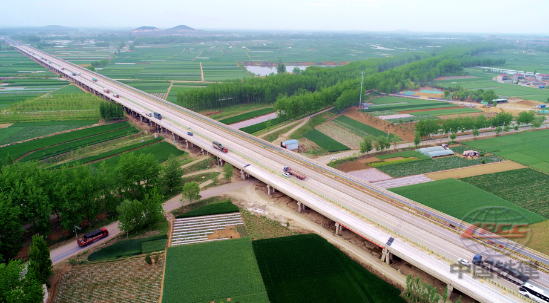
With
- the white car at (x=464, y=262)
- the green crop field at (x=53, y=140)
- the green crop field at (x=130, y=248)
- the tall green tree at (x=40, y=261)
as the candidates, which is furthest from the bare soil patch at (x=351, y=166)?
the green crop field at (x=53, y=140)

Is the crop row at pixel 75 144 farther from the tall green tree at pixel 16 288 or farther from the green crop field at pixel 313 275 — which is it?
the green crop field at pixel 313 275

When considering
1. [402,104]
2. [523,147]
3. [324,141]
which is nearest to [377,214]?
Answer: [324,141]

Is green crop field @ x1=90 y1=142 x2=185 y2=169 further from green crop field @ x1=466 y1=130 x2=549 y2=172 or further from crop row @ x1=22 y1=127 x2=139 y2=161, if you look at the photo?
green crop field @ x1=466 y1=130 x2=549 y2=172

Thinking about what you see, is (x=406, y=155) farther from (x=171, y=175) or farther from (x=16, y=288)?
(x=16, y=288)

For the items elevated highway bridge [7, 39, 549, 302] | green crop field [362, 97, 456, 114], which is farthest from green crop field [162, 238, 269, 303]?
green crop field [362, 97, 456, 114]

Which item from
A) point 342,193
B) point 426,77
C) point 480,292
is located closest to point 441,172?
point 342,193

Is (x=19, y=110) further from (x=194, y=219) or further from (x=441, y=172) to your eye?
(x=441, y=172)
